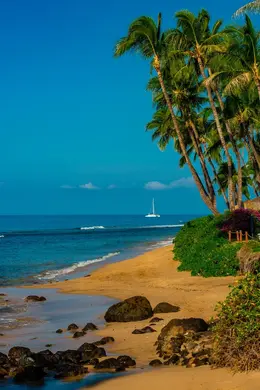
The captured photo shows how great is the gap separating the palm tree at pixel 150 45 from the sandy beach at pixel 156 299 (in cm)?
740

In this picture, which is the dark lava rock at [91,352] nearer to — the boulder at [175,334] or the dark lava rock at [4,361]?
the boulder at [175,334]

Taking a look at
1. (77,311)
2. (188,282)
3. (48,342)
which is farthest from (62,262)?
(48,342)

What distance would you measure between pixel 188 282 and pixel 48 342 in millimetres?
9070

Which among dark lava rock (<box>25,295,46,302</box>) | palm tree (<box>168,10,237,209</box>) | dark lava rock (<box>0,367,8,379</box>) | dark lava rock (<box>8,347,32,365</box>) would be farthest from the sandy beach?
palm tree (<box>168,10,237,209</box>)

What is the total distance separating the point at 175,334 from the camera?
33.9 feet

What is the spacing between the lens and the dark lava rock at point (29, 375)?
8511 mm

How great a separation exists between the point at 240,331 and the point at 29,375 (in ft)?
12.1

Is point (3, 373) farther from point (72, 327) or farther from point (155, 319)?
point (155, 319)

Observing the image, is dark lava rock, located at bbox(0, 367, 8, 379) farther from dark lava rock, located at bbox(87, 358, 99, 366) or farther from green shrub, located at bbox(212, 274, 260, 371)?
green shrub, located at bbox(212, 274, 260, 371)

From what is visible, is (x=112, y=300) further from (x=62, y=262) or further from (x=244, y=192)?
(x=244, y=192)

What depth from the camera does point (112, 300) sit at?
55.4 ft

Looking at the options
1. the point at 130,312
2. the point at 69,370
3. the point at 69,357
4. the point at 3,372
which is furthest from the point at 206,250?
the point at 3,372

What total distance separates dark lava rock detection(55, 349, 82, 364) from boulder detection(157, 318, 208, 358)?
1.54 meters

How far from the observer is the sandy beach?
7.43 meters
